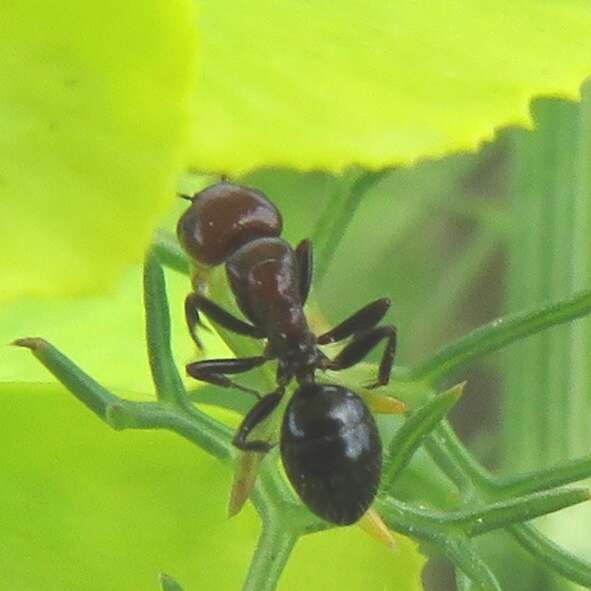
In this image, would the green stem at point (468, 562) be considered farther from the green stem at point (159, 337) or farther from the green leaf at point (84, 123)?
the green leaf at point (84, 123)

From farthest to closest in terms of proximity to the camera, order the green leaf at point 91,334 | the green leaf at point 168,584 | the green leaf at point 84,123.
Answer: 1. the green leaf at point 91,334
2. the green leaf at point 168,584
3. the green leaf at point 84,123

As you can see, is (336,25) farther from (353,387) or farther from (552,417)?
(552,417)

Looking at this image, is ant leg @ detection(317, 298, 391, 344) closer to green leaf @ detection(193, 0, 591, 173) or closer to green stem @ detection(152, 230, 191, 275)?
green stem @ detection(152, 230, 191, 275)

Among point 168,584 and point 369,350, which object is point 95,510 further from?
point 369,350

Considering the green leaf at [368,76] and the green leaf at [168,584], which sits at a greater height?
the green leaf at [368,76]

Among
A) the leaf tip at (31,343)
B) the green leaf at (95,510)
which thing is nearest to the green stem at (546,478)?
the green leaf at (95,510)

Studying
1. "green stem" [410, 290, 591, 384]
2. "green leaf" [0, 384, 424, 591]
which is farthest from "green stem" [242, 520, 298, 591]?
"green stem" [410, 290, 591, 384]
